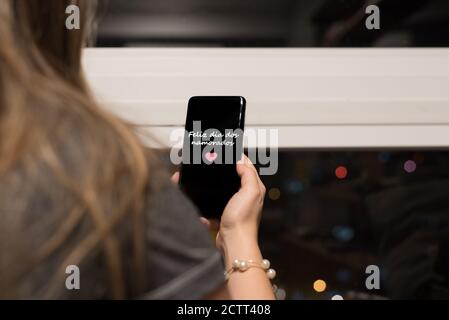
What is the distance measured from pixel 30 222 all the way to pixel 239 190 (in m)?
0.48

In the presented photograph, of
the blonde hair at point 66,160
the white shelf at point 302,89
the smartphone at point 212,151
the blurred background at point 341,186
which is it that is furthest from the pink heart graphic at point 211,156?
the blonde hair at point 66,160

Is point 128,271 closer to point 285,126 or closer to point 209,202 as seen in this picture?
point 209,202

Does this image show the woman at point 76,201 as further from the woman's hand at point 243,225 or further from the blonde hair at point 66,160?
the woman's hand at point 243,225

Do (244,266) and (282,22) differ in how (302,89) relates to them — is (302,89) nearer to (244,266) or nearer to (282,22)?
(282,22)

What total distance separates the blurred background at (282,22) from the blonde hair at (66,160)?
67 cm

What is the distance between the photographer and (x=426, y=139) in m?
1.06

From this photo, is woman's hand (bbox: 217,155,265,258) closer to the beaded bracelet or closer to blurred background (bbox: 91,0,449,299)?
the beaded bracelet

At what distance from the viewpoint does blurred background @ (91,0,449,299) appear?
1152mm

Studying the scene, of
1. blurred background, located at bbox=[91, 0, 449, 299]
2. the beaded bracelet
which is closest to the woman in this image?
the beaded bracelet

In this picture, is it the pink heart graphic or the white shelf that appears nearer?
the pink heart graphic

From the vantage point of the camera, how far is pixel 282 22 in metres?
1.16

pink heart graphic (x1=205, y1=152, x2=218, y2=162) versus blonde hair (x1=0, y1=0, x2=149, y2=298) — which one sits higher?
pink heart graphic (x1=205, y1=152, x2=218, y2=162)

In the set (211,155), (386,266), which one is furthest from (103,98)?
(386,266)
